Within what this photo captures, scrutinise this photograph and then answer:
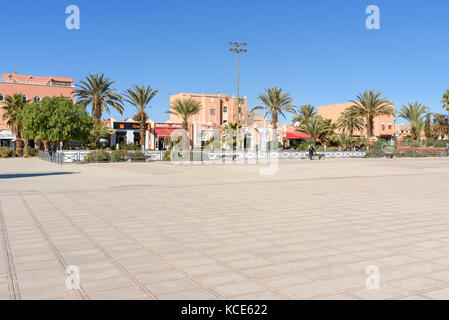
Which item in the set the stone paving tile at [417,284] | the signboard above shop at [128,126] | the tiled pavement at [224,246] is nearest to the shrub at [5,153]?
the signboard above shop at [128,126]

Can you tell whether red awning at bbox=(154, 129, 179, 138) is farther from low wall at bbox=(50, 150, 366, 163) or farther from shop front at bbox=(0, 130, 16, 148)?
low wall at bbox=(50, 150, 366, 163)

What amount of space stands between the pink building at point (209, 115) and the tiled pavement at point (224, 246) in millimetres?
49134

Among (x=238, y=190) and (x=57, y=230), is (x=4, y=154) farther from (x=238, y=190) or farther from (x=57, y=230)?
(x=57, y=230)

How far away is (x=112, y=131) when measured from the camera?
54.6 meters

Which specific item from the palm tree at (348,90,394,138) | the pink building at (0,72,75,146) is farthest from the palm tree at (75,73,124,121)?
the palm tree at (348,90,394,138)

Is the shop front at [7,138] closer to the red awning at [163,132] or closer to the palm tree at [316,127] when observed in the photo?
the red awning at [163,132]

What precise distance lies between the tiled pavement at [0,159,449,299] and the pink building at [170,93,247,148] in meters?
49.1

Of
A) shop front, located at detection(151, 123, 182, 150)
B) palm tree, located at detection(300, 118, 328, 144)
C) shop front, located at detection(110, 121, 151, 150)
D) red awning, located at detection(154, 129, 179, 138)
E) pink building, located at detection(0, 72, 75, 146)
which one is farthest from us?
shop front, located at detection(151, 123, 182, 150)

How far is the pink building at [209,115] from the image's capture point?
195 feet

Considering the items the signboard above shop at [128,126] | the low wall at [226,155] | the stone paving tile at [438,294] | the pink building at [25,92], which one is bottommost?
the stone paving tile at [438,294]

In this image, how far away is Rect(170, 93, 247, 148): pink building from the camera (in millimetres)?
59562

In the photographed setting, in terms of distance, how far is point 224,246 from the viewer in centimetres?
558
